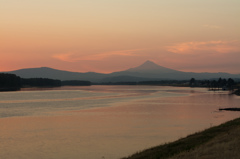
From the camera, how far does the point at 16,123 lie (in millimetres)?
47781

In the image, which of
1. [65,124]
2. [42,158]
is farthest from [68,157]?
[65,124]

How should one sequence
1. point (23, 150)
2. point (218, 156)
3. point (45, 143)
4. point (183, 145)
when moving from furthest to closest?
point (45, 143) → point (23, 150) → point (183, 145) → point (218, 156)

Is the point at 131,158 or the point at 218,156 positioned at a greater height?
the point at 218,156

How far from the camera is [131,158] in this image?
2456 cm

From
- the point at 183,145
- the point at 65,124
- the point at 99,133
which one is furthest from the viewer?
the point at 65,124

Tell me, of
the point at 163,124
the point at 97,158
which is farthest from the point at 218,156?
the point at 163,124

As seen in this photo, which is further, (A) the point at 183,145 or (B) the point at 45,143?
(B) the point at 45,143

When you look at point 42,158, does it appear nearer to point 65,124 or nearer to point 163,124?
point 65,124

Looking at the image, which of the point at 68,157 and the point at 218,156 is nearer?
the point at 218,156

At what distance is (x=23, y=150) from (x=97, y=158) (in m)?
8.04

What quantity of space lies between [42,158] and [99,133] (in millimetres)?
12515

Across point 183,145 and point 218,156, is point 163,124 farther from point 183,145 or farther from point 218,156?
point 218,156

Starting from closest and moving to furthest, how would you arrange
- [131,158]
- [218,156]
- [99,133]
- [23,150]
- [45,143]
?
[218,156] → [131,158] → [23,150] → [45,143] → [99,133]

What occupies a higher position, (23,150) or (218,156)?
(218,156)
